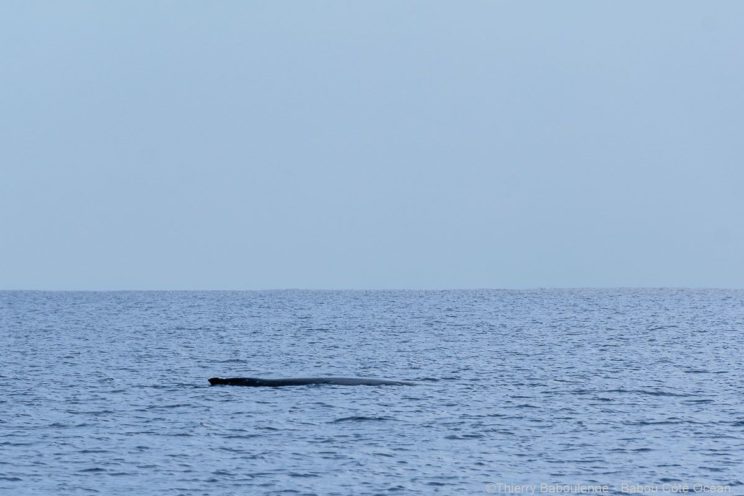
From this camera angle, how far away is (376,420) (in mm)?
44000

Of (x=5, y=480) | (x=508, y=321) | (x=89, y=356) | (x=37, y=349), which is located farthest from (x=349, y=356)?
(x=508, y=321)

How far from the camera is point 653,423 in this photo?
1706 inches

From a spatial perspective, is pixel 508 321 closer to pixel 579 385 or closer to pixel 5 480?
pixel 579 385

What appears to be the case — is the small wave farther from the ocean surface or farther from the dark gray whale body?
the dark gray whale body

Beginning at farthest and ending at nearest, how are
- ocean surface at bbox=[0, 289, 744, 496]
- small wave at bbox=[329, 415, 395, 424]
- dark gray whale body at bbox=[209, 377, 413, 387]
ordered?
1. dark gray whale body at bbox=[209, 377, 413, 387]
2. small wave at bbox=[329, 415, 395, 424]
3. ocean surface at bbox=[0, 289, 744, 496]

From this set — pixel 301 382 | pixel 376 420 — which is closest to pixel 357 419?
pixel 376 420

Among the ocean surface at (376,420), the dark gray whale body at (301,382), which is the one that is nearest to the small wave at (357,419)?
the ocean surface at (376,420)

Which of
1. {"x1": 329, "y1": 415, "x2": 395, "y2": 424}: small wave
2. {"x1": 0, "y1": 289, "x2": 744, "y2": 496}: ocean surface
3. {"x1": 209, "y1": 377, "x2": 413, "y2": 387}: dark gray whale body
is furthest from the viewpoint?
{"x1": 209, "y1": 377, "x2": 413, "y2": 387}: dark gray whale body

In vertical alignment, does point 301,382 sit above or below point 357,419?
above

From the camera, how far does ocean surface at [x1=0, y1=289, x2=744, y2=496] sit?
33812mm

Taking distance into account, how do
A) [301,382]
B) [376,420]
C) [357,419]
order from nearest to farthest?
[376,420]
[357,419]
[301,382]

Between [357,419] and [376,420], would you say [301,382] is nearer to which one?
[357,419]

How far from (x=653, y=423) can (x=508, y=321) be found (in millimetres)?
88054

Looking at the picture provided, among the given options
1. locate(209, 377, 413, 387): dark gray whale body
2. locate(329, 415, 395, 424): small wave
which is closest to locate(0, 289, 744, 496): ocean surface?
locate(329, 415, 395, 424): small wave
